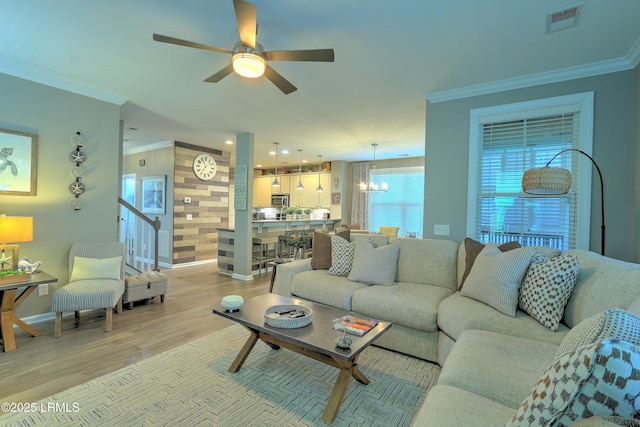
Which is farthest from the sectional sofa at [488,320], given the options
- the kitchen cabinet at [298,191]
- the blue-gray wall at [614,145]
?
the kitchen cabinet at [298,191]

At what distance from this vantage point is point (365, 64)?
2668 millimetres

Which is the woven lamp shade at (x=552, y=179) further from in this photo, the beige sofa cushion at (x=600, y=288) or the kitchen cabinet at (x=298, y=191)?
the kitchen cabinet at (x=298, y=191)

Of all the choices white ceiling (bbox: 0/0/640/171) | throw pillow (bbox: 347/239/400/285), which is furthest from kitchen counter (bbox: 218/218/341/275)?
→ throw pillow (bbox: 347/239/400/285)

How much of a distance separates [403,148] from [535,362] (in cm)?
519

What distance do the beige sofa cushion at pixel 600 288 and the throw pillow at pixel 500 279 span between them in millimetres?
311

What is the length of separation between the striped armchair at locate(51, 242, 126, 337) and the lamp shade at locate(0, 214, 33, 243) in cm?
57

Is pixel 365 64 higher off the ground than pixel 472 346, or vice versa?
pixel 365 64

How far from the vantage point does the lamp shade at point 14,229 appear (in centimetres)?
248

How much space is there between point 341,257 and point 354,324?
1359mm

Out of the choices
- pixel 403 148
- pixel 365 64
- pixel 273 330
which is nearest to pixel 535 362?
pixel 273 330

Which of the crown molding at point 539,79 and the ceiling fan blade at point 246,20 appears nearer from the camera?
the ceiling fan blade at point 246,20

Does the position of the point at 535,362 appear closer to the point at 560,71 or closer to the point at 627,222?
the point at 627,222

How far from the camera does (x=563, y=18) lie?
2016mm

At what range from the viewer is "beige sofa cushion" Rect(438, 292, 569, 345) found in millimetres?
1876
